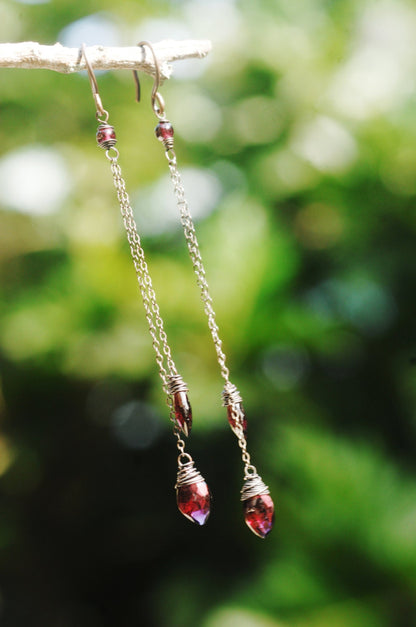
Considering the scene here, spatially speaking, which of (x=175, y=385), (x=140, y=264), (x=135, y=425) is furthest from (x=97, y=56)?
(x=135, y=425)

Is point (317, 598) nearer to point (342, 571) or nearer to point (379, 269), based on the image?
point (342, 571)

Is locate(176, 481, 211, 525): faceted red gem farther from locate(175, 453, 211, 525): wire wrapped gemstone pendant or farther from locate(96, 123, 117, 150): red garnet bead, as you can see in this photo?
locate(96, 123, 117, 150): red garnet bead

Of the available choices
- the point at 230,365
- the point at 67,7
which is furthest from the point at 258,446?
the point at 67,7

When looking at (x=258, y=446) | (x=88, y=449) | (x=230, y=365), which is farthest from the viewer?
(x=88, y=449)

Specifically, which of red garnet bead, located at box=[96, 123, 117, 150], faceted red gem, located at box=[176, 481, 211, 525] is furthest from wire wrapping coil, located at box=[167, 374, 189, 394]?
red garnet bead, located at box=[96, 123, 117, 150]

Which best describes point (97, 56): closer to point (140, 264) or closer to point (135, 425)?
point (140, 264)

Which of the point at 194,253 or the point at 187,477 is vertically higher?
the point at 194,253
